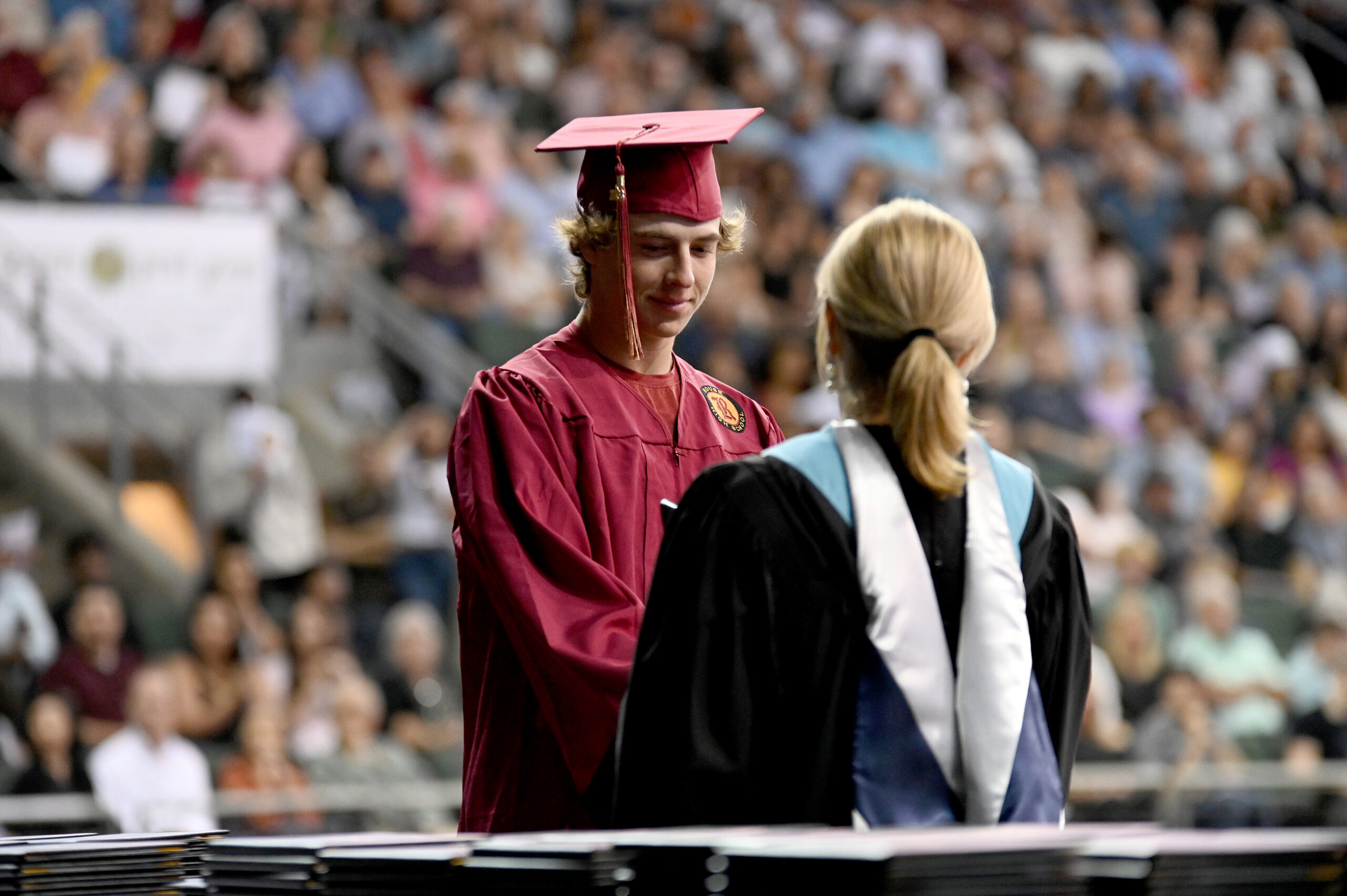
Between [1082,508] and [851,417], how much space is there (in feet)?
24.6

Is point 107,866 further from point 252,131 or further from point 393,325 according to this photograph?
point 252,131

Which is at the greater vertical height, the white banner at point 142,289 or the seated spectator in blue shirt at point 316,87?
the seated spectator in blue shirt at point 316,87

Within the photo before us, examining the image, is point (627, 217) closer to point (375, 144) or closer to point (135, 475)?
point (135, 475)

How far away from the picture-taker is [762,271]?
10164 mm

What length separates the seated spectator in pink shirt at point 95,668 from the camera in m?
6.68

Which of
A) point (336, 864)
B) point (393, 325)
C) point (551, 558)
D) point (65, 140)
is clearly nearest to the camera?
point (336, 864)

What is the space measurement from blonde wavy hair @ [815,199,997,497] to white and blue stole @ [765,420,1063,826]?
70 millimetres

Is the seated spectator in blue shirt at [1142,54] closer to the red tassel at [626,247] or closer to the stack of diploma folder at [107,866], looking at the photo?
the red tassel at [626,247]

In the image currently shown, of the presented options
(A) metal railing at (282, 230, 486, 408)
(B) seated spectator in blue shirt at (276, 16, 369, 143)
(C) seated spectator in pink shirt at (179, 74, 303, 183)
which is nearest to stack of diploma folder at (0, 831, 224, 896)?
(A) metal railing at (282, 230, 486, 408)

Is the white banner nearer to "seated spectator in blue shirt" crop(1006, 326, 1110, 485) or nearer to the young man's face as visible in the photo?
"seated spectator in blue shirt" crop(1006, 326, 1110, 485)

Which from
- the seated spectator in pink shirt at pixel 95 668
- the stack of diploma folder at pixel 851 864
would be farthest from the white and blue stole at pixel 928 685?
the seated spectator in pink shirt at pixel 95 668

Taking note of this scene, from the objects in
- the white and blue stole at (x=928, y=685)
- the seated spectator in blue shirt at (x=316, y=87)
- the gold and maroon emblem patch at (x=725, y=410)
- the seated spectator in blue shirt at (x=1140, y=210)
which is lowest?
the white and blue stole at (x=928, y=685)

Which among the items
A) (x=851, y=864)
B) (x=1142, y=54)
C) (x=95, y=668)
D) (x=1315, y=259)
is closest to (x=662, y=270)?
(x=851, y=864)

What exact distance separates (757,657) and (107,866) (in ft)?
3.06
